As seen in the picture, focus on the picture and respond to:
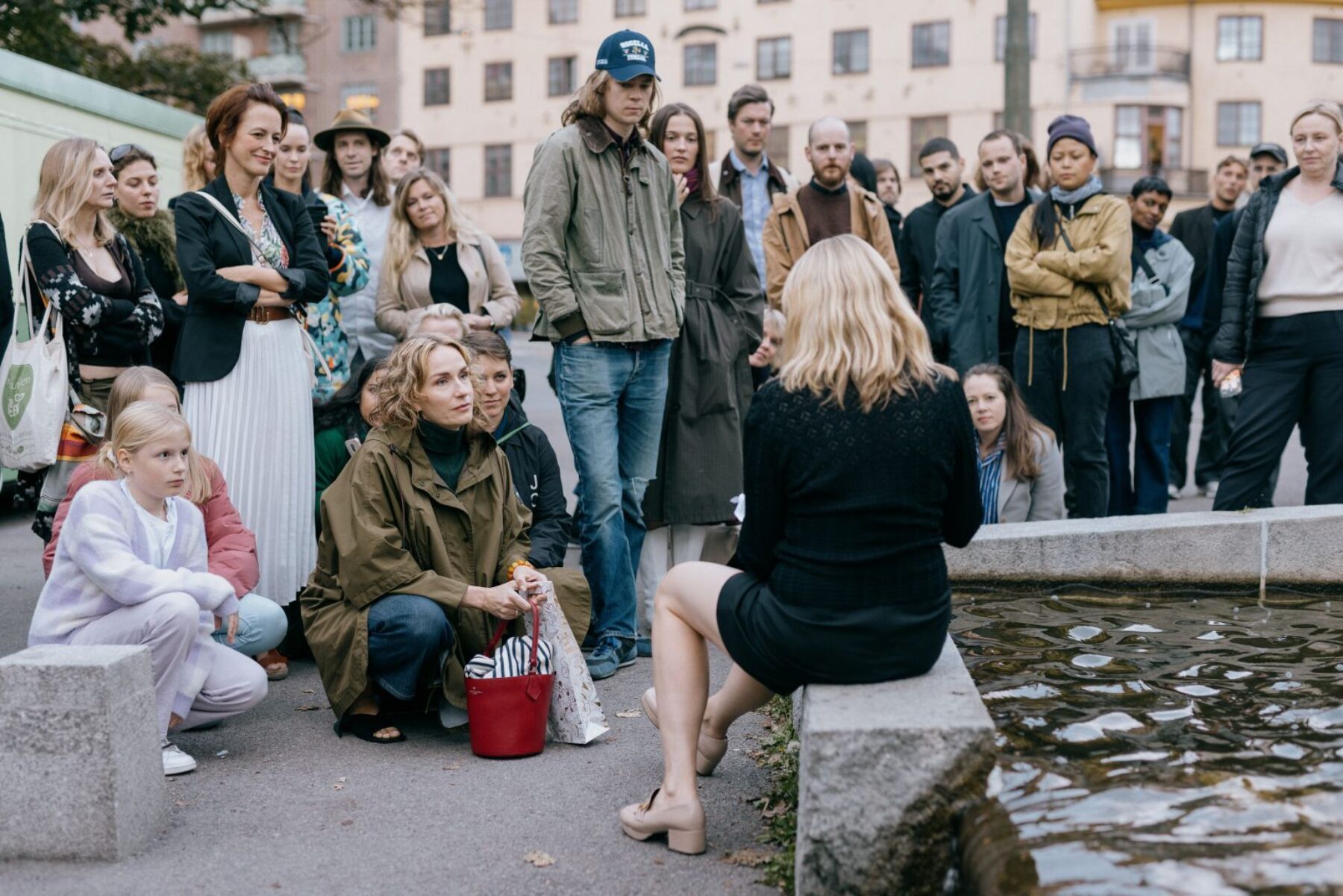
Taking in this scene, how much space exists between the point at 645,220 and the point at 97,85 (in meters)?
6.06

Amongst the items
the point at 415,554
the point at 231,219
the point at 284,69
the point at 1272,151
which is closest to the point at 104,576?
the point at 415,554

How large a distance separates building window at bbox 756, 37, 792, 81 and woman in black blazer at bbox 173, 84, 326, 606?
45958 mm

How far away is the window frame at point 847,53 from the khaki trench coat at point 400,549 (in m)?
46.7

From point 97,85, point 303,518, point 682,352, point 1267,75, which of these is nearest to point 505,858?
point 303,518

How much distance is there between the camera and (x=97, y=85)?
10.7m

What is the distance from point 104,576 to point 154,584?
15 centimetres

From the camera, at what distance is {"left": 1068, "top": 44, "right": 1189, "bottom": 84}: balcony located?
48531mm

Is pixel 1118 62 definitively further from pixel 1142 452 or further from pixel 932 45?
pixel 1142 452

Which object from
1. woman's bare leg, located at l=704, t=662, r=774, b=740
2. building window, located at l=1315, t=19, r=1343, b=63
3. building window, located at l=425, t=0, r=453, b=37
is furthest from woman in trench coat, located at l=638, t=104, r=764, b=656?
building window, located at l=425, t=0, r=453, b=37

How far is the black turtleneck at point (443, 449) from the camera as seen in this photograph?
17.6 feet

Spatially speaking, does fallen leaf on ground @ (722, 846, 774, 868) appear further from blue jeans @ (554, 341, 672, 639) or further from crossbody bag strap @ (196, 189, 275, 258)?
crossbody bag strap @ (196, 189, 275, 258)

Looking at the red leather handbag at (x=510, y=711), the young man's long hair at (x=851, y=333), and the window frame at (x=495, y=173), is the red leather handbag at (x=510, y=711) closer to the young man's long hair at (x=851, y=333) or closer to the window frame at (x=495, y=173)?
the young man's long hair at (x=851, y=333)

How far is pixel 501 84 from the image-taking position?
54.7 meters

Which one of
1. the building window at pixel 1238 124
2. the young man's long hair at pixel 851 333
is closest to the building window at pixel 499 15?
the building window at pixel 1238 124
